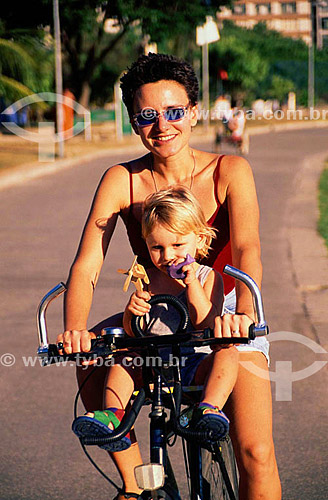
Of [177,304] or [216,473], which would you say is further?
[216,473]

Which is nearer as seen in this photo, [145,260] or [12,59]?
[145,260]

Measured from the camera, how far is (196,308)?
281 centimetres

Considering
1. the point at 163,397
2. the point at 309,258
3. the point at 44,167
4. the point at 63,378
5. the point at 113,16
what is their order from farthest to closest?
the point at 113,16
the point at 44,167
the point at 309,258
the point at 63,378
the point at 163,397

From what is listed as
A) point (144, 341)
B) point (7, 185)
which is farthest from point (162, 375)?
point (7, 185)

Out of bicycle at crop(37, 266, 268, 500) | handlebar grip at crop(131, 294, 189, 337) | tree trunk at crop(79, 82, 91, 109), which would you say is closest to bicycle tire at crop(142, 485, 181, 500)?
bicycle at crop(37, 266, 268, 500)

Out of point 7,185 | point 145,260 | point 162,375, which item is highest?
point 145,260

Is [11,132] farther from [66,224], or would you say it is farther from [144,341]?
[144,341]

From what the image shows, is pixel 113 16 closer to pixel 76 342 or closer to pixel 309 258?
pixel 309 258

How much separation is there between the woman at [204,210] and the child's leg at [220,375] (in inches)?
6.0

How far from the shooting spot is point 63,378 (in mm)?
6355

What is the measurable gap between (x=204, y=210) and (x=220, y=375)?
0.68m

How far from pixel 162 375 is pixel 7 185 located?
18.6m

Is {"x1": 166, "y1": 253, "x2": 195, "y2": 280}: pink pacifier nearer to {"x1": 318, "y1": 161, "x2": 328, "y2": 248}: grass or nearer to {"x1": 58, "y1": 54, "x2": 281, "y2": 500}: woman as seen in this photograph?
{"x1": 58, "y1": 54, "x2": 281, "y2": 500}: woman

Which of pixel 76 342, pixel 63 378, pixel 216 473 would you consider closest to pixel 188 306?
pixel 76 342
